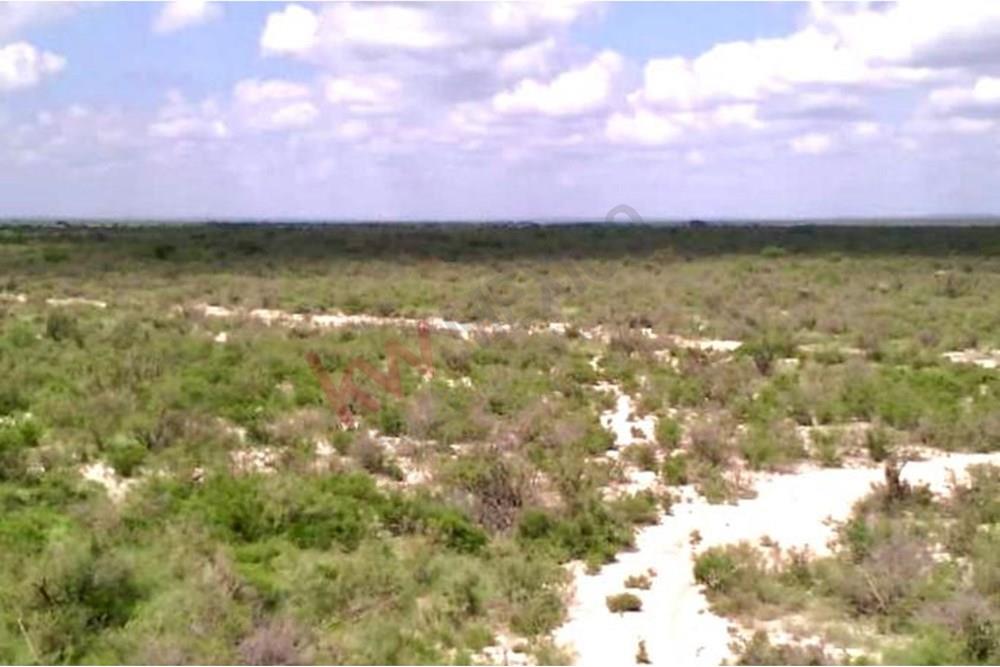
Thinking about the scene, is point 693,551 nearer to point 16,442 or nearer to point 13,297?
point 16,442

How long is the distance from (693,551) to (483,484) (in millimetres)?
2408

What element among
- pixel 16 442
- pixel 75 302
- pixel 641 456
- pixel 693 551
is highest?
pixel 75 302

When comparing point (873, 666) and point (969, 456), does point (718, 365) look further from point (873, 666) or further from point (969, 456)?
point (873, 666)

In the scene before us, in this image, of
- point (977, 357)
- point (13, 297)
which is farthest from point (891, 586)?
point (13, 297)

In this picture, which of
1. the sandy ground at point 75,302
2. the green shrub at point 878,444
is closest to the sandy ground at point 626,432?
the green shrub at point 878,444

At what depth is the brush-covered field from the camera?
8.27 m

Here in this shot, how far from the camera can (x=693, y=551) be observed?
1041 centimetres

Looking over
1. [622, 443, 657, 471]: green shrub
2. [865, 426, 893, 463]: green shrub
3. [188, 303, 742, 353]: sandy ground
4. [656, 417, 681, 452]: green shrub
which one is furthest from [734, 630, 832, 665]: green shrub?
[188, 303, 742, 353]: sandy ground

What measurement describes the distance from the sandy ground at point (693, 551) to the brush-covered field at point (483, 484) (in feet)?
0.18

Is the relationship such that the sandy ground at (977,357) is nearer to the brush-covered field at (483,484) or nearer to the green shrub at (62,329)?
the brush-covered field at (483,484)

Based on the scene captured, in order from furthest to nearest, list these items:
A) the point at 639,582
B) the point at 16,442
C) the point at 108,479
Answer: the point at 16,442, the point at 108,479, the point at 639,582

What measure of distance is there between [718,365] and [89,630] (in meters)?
13.8

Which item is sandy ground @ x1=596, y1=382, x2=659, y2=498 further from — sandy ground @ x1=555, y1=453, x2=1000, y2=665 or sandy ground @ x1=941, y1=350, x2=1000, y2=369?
sandy ground @ x1=941, y1=350, x2=1000, y2=369

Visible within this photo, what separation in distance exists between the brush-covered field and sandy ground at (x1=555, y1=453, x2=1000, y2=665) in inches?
2.2
